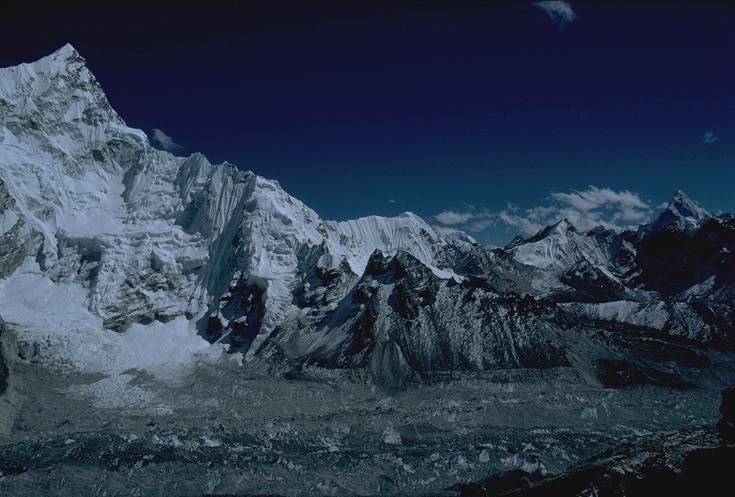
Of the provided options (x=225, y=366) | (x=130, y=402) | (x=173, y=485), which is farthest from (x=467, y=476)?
(x=225, y=366)

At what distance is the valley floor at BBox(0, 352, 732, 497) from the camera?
92188 millimetres

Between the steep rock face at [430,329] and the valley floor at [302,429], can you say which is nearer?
the valley floor at [302,429]

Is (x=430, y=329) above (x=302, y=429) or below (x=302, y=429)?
above

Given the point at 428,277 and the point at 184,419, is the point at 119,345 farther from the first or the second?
the point at 428,277

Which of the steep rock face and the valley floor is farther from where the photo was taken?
the steep rock face

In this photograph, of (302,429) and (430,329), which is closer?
(302,429)

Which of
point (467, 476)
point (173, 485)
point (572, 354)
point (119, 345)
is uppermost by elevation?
A: point (572, 354)

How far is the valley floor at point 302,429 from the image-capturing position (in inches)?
3629

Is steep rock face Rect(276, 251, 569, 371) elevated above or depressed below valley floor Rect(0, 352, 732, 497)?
above

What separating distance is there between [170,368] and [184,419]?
5128cm

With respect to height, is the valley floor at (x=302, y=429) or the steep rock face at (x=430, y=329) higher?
the steep rock face at (x=430, y=329)

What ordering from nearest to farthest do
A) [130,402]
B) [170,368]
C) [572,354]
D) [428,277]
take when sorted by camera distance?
[130,402]
[572,354]
[170,368]
[428,277]

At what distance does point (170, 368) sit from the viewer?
6870 inches

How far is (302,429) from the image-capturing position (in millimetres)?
121312
